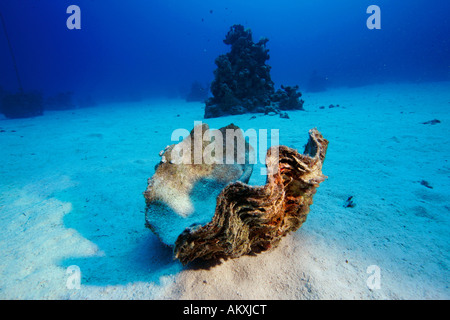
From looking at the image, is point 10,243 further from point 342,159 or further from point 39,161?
point 342,159

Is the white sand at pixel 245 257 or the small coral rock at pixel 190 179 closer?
the white sand at pixel 245 257

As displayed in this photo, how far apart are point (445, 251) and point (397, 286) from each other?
0.81m

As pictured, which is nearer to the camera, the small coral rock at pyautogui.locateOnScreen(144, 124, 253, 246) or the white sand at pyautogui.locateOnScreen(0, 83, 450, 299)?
the white sand at pyautogui.locateOnScreen(0, 83, 450, 299)

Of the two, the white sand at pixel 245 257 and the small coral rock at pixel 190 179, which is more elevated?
the small coral rock at pixel 190 179

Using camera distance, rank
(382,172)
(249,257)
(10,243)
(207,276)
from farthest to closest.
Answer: (382,172) < (10,243) < (249,257) < (207,276)

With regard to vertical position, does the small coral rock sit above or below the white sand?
above

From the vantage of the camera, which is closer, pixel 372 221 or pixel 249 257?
pixel 249 257

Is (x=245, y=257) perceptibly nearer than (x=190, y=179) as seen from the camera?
Yes

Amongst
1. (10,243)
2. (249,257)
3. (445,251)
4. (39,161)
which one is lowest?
(445,251)

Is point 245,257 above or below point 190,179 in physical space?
below
